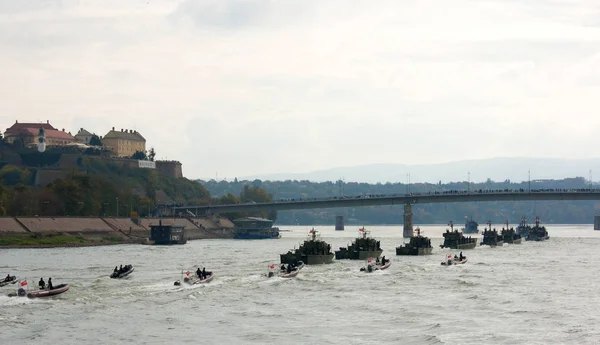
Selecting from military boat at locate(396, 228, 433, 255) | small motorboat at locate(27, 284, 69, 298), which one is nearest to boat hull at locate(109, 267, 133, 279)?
small motorboat at locate(27, 284, 69, 298)

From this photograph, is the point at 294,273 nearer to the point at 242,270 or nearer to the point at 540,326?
the point at 242,270

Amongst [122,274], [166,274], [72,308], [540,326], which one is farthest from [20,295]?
[540,326]

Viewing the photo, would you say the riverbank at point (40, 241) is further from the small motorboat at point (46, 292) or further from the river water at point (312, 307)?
the small motorboat at point (46, 292)

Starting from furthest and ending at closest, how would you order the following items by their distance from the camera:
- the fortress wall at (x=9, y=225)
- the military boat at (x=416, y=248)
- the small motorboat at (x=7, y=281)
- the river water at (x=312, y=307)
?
the fortress wall at (x=9, y=225) < the military boat at (x=416, y=248) < the small motorboat at (x=7, y=281) < the river water at (x=312, y=307)

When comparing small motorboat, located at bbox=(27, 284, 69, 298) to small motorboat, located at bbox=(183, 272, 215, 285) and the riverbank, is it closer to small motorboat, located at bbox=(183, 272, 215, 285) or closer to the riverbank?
small motorboat, located at bbox=(183, 272, 215, 285)

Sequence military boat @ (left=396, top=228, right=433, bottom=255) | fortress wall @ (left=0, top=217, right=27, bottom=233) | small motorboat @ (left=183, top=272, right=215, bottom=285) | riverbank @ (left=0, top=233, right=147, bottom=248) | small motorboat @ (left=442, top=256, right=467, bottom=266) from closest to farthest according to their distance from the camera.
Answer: small motorboat @ (left=183, top=272, right=215, bottom=285)
small motorboat @ (left=442, top=256, right=467, bottom=266)
military boat @ (left=396, top=228, right=433, bottom=255)
riverbank @ (left=0, top=233, right=147, bottom=248)
fortress wall @ (left=0, top=217, right=27, bottom=233)

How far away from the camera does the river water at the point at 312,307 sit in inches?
Result: 2795

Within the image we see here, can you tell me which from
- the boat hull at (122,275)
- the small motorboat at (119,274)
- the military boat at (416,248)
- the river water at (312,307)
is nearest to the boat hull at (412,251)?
the military boat at (416,248)

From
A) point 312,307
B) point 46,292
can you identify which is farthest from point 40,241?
point 312,307

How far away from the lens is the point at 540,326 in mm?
76000

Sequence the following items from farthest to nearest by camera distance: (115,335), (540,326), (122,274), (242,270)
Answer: (242,270), (122,274), (540,326), (115,335)

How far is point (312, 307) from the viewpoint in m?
86.5

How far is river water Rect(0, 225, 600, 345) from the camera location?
2795 inches

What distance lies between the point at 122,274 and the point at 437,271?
1685 inches
